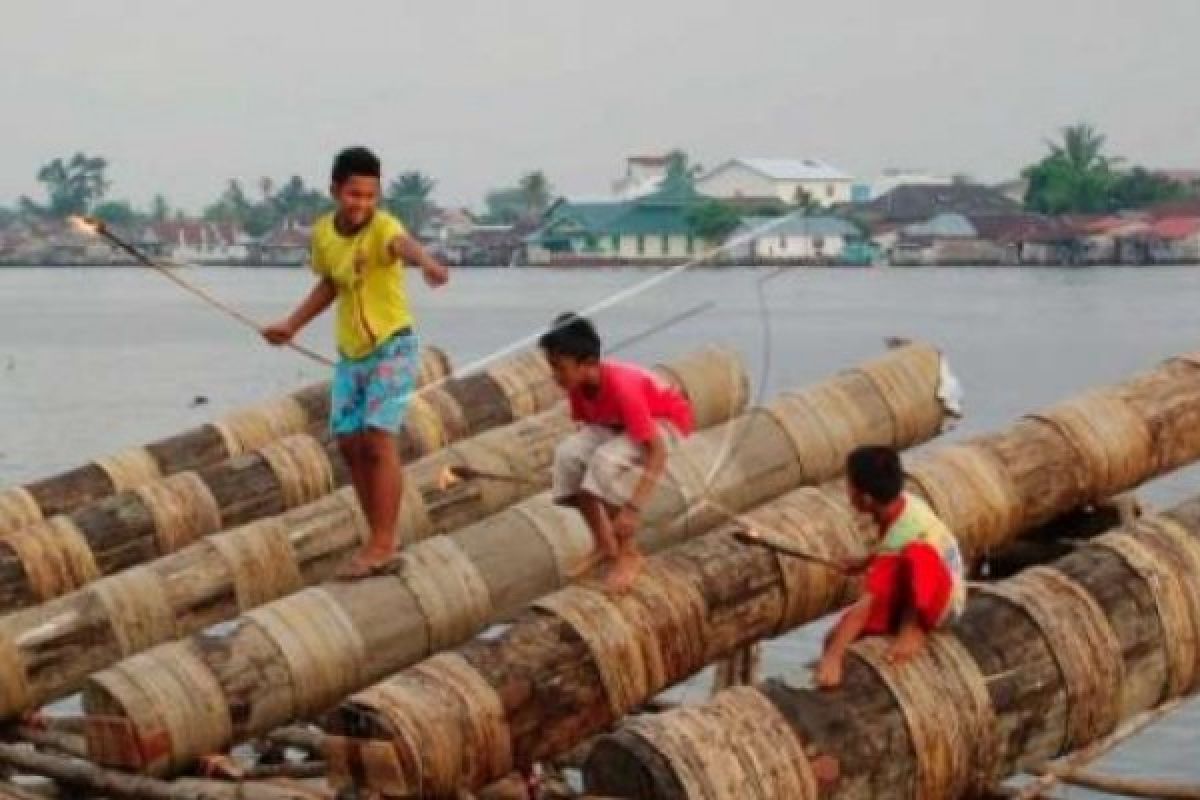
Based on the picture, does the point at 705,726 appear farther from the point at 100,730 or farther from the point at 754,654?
the point at 754,654

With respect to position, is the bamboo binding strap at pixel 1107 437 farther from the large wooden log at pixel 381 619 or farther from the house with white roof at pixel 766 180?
the house with white roof at pixel 766 180

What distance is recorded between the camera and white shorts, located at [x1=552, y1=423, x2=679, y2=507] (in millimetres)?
10375

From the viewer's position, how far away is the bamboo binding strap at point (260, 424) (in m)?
15.8

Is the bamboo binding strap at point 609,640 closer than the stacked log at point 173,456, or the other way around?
the bamboo binding strap at point 609,640

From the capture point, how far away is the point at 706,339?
83875mm

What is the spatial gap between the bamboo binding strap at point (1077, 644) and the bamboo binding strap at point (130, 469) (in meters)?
6.78

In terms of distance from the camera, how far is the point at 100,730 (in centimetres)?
1018

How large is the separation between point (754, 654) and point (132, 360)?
75.9m

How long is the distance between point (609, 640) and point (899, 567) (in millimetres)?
1232

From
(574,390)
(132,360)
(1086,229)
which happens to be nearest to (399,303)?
(574,390)

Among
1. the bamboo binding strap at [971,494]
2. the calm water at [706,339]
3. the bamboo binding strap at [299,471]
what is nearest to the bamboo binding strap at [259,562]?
the bamboo binding strap at [299,471]

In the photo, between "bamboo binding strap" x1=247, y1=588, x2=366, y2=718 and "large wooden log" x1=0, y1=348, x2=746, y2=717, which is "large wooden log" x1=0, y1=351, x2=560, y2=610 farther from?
"bamboo binding strap" x1=247, y1=588, x2=366, y2=718

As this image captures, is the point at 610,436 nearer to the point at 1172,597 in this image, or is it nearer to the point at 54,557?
the point at 1172,597

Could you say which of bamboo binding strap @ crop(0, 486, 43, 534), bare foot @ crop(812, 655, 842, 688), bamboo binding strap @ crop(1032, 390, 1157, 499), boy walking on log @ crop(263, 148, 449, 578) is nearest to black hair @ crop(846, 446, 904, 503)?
bare foot @ crop(812, 655, 842, 688)
